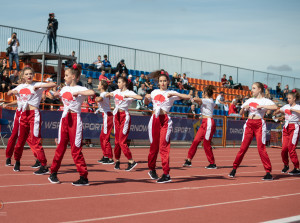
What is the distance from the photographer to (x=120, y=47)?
86.6 ft

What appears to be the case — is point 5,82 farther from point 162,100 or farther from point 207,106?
point 162,100

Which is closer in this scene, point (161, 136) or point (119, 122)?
point (161, 136)

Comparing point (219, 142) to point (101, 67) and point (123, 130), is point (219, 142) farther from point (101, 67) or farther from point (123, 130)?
point (123, 130)

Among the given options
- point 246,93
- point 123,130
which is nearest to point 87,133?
point 123,130

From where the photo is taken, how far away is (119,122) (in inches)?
419

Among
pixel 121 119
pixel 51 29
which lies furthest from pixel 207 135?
pixel 51 29

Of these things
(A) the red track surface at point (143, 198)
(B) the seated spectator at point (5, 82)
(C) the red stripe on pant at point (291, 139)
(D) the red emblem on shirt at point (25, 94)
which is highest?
(B) the seated spectator at point (5, 82)

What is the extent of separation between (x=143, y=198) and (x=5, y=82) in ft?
40.6

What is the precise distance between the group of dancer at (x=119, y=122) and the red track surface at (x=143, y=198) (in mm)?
484

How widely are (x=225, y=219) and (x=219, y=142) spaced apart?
681 inches

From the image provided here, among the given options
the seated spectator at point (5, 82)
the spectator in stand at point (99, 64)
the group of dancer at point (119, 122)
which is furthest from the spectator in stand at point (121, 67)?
the group of dancer at point (119, 122)

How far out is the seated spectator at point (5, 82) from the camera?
17.4m

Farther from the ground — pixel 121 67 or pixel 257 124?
pixel 121 67

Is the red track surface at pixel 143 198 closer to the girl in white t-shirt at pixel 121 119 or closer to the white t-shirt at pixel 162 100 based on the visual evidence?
the girl in white t-shirt at pixel 121 119
